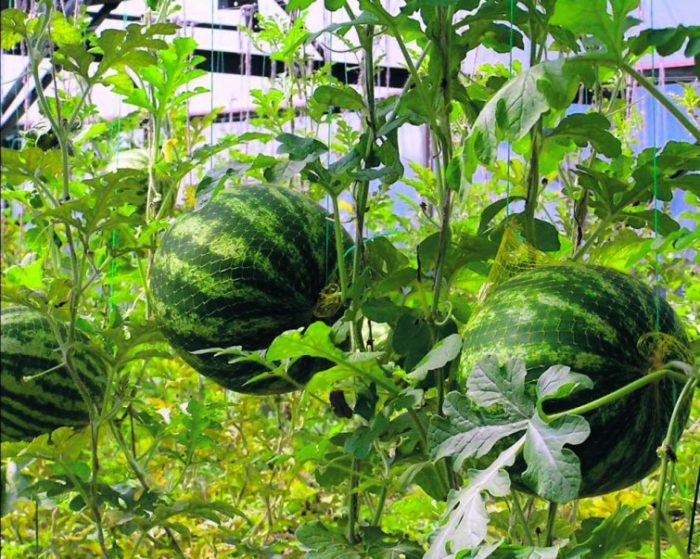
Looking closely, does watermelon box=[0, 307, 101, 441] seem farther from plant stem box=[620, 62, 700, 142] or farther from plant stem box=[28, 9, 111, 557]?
plant stem box=[620, 62, 700, 142]

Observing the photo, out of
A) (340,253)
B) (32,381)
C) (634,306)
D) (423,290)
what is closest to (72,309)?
(32,381)

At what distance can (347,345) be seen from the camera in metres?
1.46

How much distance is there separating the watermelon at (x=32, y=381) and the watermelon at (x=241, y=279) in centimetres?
17

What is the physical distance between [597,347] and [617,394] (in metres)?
0.09

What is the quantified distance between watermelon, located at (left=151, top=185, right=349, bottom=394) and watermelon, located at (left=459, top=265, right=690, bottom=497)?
35 centimetres

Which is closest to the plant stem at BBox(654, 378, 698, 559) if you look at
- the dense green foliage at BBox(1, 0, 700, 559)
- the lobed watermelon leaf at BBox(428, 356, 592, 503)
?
the dense green foliage at BBox(1, 0, 700, 559)

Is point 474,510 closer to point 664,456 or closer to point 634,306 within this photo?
point 664,456

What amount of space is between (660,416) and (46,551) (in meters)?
1.83

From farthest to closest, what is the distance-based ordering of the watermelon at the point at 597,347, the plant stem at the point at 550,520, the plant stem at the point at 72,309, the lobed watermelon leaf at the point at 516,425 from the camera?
1. the plant stem at the point at 72,309
2. the plant stem at the point at 550,520
3. the watermelon at the point at 597,347
4. the lobed watermelon leaf at the point at 516,425

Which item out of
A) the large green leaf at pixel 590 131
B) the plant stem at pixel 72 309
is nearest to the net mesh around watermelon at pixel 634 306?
the large green leaf at pixel 590 131

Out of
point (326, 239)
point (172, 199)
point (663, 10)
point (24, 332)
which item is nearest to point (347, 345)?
point (326, 239)

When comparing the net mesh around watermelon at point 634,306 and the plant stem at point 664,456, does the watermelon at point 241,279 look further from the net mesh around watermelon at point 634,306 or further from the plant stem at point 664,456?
the plant stem at point 664,456

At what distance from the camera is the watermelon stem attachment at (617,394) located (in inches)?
37.0

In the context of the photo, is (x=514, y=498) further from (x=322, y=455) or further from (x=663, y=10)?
(x=663, y=10)
